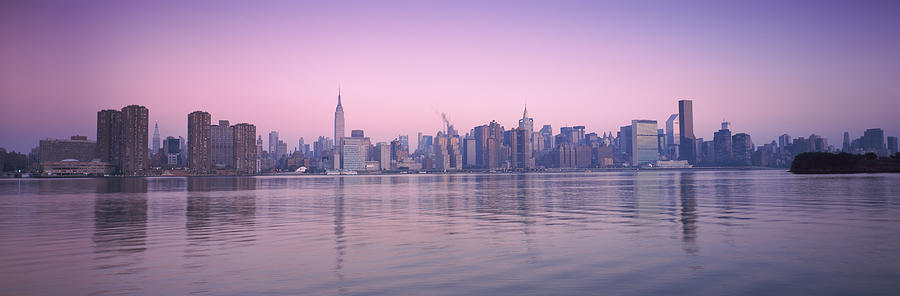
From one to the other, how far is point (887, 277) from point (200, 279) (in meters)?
19.2

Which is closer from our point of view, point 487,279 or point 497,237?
point 487,279

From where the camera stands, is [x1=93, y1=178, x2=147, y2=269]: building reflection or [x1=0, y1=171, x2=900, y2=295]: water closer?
[x1=0, y1=171, x2=900, y2=295]: water

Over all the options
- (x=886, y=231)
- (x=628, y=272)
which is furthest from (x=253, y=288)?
(x=886, y=231)

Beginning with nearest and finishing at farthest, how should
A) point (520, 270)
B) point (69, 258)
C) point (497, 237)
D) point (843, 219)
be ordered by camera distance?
1. point (520, 270)
2. point (69, 258)
3. point (497, 237)
4. point (843, 219)

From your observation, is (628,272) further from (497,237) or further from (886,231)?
(886,231)

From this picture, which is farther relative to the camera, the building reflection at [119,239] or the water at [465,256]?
the building reflection at [119,239]

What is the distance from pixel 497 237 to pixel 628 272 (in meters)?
10.5

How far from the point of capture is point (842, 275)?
53.5 feet

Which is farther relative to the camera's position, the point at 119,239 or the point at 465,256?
the point at 119,239

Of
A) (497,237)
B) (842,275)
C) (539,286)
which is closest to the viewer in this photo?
(539,286)

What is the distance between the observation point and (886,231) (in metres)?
27.3

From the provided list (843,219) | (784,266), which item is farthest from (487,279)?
(843,219)

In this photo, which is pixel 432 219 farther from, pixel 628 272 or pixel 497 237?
pixel 628 272

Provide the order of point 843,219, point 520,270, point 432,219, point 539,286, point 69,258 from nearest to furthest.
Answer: point 539,286
point 520,270
point 69,258
point 843,219
point 432,219
